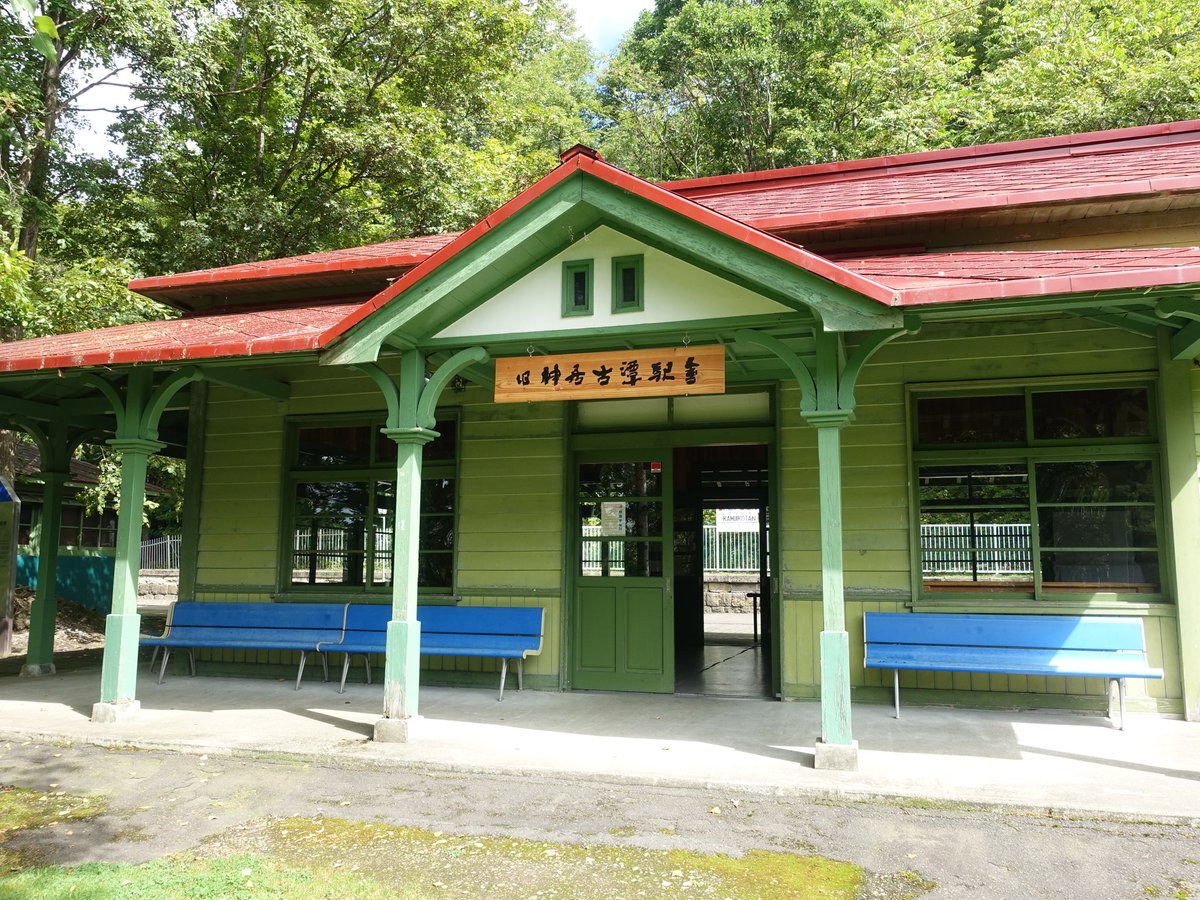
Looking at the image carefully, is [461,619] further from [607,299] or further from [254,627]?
[607,299]

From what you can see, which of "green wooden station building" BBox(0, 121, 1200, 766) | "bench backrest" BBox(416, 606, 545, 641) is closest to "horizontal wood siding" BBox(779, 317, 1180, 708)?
"green wooden station building" BBox(0, 121, 1200, 766)

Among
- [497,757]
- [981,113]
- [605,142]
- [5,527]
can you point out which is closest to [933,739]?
[497,757]

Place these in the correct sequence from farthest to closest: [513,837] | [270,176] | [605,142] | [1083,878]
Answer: [605,142]
[270,176]
[513,837]
[1083,878]

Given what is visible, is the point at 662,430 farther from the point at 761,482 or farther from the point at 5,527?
the point at 5,527

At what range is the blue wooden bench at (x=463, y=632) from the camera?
7.46 m

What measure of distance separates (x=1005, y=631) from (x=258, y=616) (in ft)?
22.3

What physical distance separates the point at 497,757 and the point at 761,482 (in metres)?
7.39

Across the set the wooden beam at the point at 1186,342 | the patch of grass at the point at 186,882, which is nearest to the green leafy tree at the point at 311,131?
the wooden beam at the point at 1186,342

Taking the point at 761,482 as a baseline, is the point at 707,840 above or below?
below

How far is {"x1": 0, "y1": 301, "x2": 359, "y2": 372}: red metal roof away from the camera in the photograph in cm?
618

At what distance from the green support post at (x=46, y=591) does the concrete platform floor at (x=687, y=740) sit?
3.66ft

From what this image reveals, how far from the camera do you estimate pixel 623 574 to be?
306 inches

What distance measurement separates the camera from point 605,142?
23.7 m

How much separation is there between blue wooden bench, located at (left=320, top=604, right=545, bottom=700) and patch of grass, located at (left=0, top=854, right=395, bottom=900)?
3.64 metres
